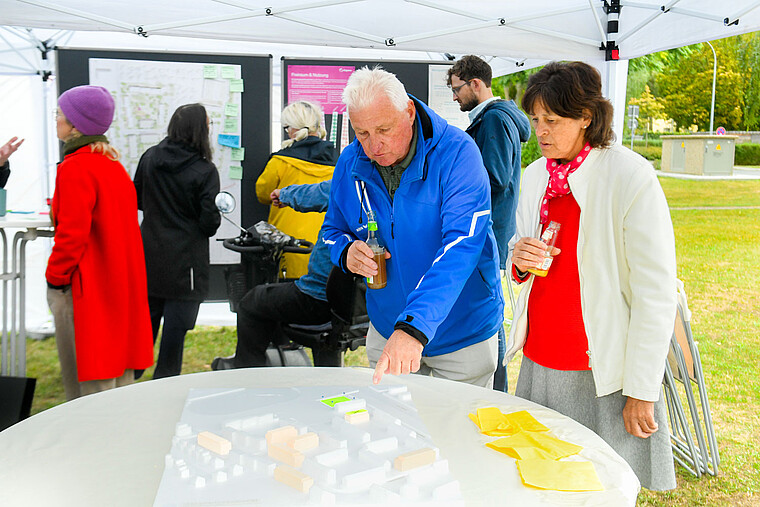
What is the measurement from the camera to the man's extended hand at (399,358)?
1.54 meters

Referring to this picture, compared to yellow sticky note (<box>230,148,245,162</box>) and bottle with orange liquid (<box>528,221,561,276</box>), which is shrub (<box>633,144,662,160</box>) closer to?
yellow sticky note (<box>230,148,245,162</box>)

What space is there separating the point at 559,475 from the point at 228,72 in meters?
4.46

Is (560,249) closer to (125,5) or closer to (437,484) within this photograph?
Result: (437,484)

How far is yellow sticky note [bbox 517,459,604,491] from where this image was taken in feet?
3.98

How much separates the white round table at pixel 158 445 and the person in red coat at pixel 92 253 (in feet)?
5.26

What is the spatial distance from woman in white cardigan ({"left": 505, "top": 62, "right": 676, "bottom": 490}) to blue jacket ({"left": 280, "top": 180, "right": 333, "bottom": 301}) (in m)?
1.43

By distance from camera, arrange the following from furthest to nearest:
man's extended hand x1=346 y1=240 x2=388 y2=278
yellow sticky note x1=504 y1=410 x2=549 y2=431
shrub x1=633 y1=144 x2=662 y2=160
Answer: shrub x1=633 y1=144 x2=662 y2=160
man's extended hand x1=346 y1=240 x2=388 y2=278
yellow sticky note x1=504 y1=410 x2=549 y2=431

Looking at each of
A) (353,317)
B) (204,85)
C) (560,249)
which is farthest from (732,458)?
(204,85)

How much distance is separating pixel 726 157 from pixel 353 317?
15.4m

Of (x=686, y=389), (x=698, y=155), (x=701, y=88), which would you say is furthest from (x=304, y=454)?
(x=701, y=88)

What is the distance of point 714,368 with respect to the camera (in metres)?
5.64

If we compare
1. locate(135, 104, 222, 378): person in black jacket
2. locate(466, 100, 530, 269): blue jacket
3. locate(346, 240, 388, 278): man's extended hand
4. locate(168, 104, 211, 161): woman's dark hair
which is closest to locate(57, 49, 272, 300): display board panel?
locate(135, 104, 222, 378): person in black jacket

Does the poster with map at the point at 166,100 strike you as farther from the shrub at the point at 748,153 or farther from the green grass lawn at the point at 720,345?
the shrub at the point at 748,153

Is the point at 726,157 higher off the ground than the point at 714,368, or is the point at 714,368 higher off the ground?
the point at 726,157
